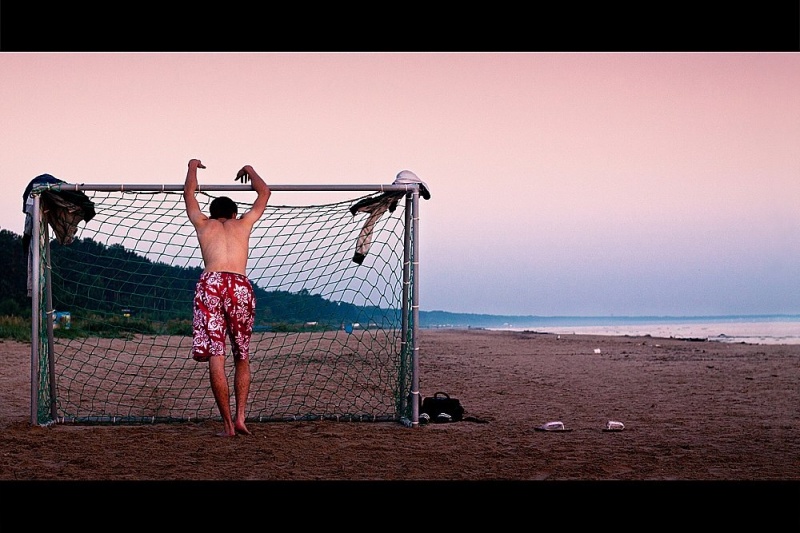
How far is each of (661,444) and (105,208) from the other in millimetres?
5258

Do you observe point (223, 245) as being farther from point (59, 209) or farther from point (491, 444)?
point (491, 444)

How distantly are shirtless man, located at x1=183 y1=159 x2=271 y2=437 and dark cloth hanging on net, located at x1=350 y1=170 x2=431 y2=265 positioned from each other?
152 cm

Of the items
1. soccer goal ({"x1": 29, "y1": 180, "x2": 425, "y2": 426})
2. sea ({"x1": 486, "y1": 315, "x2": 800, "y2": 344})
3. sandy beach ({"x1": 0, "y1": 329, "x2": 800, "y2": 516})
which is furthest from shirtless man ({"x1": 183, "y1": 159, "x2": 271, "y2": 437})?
sea ({"x1": 486, "y1": 315, "x2": 800, "y2": 344})

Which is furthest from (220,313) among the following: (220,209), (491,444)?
(491,444)

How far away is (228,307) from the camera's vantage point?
580 centimetres

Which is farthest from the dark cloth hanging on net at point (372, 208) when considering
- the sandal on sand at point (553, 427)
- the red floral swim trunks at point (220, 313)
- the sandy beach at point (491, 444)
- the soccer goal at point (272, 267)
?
the sandal on sand at point (553, 427)

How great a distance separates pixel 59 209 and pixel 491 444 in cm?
440

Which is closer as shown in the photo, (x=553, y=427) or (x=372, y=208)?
(x=553, y=427)

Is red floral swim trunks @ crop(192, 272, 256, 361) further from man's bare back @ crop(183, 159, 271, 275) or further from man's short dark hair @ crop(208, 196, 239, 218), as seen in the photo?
man's short dark hair @ crop(208, 196, 239, 218)

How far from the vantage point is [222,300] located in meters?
5.78

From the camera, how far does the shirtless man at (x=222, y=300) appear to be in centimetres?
571

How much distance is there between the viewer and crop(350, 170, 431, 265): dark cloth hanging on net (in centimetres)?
731

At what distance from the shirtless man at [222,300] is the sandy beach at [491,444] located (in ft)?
1.37

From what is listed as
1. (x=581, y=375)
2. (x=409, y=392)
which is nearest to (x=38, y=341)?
(x=409, y=392)
